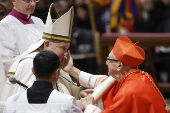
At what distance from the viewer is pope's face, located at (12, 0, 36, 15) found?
6.00 meters

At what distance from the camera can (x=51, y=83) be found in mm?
4645

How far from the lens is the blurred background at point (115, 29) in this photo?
1044cm

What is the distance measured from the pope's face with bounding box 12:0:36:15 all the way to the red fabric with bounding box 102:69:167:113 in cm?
123

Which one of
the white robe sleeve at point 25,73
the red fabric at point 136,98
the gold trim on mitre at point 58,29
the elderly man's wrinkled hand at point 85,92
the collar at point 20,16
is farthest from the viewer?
the collar at point 20,16

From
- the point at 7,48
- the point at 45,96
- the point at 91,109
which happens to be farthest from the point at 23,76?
the point at 45,96

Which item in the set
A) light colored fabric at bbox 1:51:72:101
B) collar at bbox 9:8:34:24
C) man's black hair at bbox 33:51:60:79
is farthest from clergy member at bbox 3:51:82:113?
collar at bbox 9:8:34:24

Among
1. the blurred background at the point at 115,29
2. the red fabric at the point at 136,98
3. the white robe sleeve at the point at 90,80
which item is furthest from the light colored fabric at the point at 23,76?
the blurred background at the point at 115,29

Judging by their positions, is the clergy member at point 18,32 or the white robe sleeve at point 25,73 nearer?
the white robe sleeve at point 25,73

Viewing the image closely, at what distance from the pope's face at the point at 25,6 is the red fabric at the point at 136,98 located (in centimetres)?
123

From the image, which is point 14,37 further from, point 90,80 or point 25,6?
point 90,80

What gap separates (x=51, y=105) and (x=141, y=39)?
5.81 meters

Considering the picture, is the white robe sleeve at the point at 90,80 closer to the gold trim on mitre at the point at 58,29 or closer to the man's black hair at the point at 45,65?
the gold trim on mitre at the point at 58,29

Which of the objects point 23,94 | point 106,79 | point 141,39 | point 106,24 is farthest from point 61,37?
point 106,24

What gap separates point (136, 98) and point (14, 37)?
1.47m
